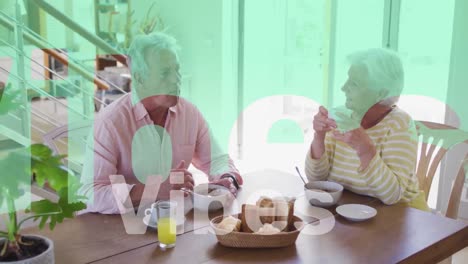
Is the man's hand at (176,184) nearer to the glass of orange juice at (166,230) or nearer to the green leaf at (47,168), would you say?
the glass of orange juice at (166,230)

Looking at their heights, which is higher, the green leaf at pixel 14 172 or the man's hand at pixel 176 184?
the green leaf at pixel 14 172

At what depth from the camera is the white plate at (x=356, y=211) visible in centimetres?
140

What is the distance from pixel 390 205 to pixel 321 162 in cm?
27

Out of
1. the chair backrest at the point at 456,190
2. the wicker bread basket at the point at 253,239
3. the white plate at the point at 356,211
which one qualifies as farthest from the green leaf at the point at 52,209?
the chair backrest at the point at 456,190

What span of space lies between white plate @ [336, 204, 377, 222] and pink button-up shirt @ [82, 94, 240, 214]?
410mm

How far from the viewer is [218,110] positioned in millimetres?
4484

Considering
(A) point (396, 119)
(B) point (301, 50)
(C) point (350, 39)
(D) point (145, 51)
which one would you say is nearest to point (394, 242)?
(A) point (396, 119)

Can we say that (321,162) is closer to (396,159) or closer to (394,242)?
(396,159)

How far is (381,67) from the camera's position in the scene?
1.64 meters

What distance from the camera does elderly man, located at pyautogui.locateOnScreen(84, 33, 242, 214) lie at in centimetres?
159

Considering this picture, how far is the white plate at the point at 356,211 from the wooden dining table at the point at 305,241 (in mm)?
15

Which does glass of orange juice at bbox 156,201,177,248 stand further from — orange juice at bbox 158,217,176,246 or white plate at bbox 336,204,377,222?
white plate at bbox 336,204,377,222

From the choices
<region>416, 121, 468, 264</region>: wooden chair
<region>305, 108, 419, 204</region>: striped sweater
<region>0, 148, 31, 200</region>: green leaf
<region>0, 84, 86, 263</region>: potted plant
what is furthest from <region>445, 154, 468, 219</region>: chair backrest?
<region>0, 148, 31, 200</region>: green leaf

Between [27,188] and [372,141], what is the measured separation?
1059 millimetres
